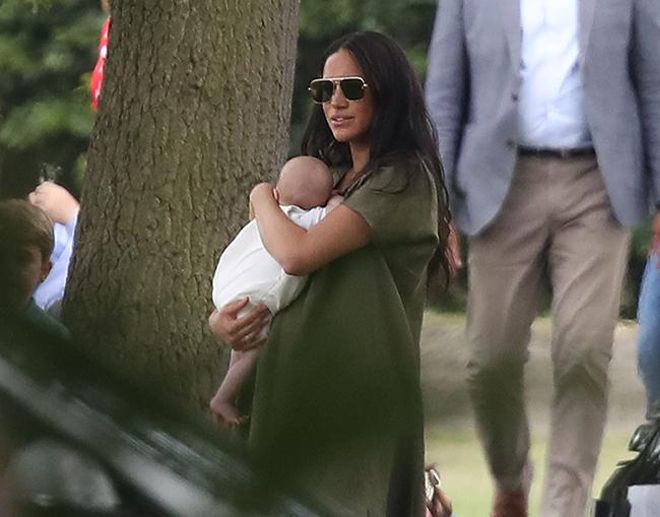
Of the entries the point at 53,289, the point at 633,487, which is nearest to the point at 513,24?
the point at 633,487

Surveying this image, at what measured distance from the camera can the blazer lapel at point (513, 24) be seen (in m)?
2.94

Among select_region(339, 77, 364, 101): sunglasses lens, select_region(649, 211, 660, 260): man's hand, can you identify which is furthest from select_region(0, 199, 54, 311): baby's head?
select_region(339, 77, 364, 101): sunglasses lens

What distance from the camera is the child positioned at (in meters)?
0.56

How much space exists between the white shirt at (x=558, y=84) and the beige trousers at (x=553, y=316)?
0.18 feet

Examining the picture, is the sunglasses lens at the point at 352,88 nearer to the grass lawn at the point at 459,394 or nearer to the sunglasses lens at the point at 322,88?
the sunglasses lens at the point at 322,88

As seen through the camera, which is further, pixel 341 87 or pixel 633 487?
pixel 341 87

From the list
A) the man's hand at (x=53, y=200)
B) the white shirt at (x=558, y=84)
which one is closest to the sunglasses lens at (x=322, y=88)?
the white shirt at (x=558, y=84)

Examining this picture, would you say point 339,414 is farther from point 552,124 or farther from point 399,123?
point 552,124

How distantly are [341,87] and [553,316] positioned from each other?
1.91 m

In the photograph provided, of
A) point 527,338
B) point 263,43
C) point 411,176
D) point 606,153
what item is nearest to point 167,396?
point 527,338

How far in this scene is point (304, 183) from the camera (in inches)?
112

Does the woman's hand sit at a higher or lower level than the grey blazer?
lower

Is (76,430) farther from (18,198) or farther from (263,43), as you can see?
(263,43)

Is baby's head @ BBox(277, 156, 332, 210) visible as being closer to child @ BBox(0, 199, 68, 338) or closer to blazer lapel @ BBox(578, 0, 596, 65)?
blazer lapel @ BBox(578, 0, 596, 65)
